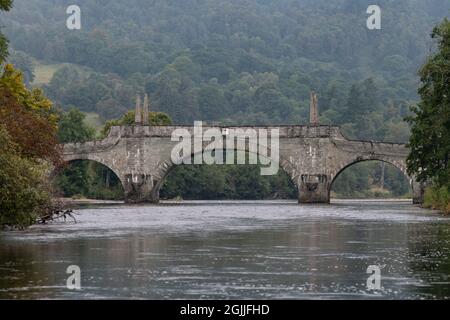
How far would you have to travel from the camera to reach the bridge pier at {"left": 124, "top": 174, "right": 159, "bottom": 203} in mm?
91750

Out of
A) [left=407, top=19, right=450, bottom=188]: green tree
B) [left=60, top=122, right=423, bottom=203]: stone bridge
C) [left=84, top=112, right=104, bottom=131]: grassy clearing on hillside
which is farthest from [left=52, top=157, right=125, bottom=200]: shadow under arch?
[left=84, top=112, right=104, bottom=131]: grassy clearing on hillside

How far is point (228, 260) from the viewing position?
33000mm

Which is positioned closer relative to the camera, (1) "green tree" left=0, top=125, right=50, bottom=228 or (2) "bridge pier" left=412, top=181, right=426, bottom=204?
(1) "green tree" left=0, top=125, right=50, bottom=228

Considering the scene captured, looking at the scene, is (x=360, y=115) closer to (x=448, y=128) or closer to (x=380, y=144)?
(x=380, y=144)

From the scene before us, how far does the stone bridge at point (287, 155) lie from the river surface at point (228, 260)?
3586 centimetres

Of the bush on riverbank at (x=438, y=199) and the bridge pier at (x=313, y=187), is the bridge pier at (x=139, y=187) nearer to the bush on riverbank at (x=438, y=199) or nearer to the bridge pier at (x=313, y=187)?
the bridge pier at (x=313, y=187)

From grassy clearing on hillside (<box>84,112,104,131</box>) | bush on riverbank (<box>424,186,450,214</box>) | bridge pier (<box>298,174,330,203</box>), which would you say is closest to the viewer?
bush on riverbank (<box>424,186,450,214</box>)

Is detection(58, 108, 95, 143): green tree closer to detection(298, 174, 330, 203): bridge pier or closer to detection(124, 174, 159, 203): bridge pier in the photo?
detection(124, 174, 159, 203): bridge pier

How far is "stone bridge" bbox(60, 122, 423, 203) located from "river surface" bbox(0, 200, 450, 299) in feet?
118

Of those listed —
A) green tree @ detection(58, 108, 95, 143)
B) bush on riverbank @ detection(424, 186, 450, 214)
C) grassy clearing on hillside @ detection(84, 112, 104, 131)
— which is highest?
grassy clearing on hillside @ detection(84, 112, 104, 131)

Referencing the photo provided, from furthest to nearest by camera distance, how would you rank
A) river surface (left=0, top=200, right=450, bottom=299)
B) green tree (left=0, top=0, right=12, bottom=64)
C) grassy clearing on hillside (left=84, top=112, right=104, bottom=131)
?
grassy clearing on hillside (left=84, top=112, right=104, bottom=131) < green tree (left=0, top=0, right=12, bottom=64) < river surface (left=0, top=200, right=450, bottom=299)

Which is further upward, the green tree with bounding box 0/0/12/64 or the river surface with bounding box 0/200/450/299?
the green tree with bounding box 0/0/12/64

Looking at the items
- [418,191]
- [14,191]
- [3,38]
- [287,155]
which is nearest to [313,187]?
[287,155]

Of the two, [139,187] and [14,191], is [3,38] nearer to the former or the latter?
[14,191]
